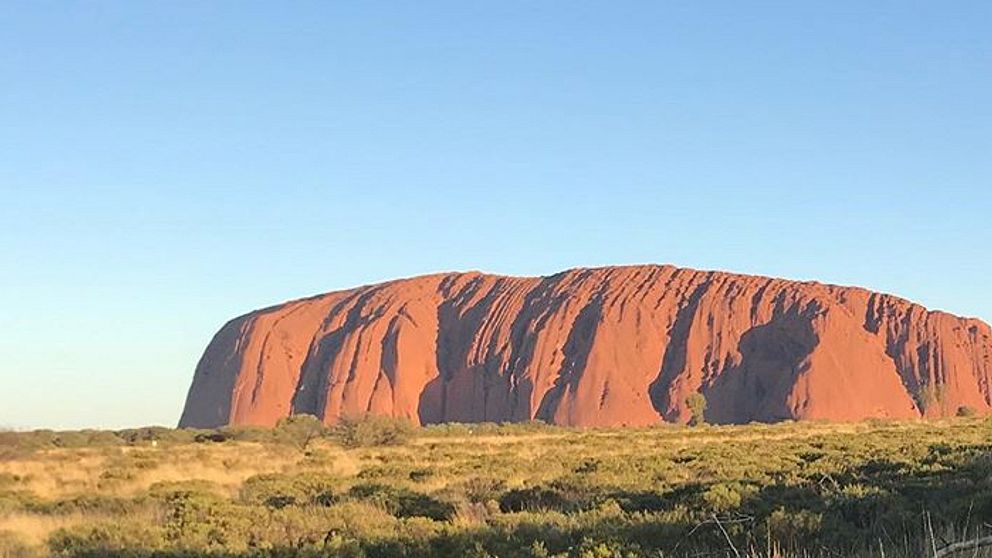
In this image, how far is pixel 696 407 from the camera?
79.8 metres

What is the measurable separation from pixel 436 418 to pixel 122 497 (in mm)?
73336

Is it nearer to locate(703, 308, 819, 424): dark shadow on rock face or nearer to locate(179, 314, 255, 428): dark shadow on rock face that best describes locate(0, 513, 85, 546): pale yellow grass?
locate(703, 308, 819, 424): dark shadow on rock face

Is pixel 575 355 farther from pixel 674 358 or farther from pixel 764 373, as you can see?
pixel 764 373

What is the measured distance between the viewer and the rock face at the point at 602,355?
279 feet

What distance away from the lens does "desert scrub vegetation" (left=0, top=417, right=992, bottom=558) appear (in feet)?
32.0

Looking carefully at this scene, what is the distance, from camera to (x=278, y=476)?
71.7 feet

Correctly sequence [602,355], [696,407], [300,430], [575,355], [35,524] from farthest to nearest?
[575,355] < [602,355] < [696,407] < [300,430] < [35,524]

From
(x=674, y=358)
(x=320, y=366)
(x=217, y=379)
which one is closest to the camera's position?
(x=674, y=358)

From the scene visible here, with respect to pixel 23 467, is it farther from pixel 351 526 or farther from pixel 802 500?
pixel 802 500

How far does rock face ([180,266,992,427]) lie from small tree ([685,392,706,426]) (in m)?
2.84

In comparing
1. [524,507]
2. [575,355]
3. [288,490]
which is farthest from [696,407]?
[524,507]

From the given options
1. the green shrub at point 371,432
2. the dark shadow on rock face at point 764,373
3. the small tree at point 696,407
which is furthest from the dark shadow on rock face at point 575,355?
the green shrub at point 371,432

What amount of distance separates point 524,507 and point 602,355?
73835 mm

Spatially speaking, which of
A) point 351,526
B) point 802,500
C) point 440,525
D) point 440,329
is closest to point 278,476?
point 351,526
